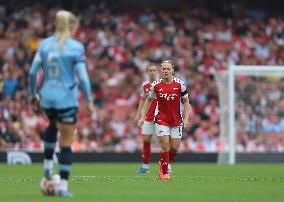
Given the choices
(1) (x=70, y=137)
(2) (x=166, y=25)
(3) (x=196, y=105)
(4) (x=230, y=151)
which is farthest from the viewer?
(2) (x=166, y=25)

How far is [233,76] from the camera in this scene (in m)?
25.2

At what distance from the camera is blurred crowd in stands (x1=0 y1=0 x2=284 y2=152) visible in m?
26.0

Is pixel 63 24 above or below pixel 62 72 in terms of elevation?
above

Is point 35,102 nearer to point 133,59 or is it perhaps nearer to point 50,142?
point 50,142

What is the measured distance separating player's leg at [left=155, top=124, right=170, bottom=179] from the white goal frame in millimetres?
9050

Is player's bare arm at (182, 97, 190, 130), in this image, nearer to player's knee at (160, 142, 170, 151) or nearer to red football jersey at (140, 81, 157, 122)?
player's knee at (160, 142, 170, 151)

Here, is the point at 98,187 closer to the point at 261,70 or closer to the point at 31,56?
the point at 261,70

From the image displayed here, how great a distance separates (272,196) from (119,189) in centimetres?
217

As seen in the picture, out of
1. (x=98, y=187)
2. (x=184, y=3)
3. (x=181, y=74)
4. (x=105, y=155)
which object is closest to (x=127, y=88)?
(x=181, y=74)

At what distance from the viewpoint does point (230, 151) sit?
2464cm

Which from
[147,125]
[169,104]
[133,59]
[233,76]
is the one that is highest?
[133,59]

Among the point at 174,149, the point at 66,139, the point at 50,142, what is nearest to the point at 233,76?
the point at 174,149

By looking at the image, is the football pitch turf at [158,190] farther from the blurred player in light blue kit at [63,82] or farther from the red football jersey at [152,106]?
the red football jersey at [152,106]

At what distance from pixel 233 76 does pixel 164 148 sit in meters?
10.2
